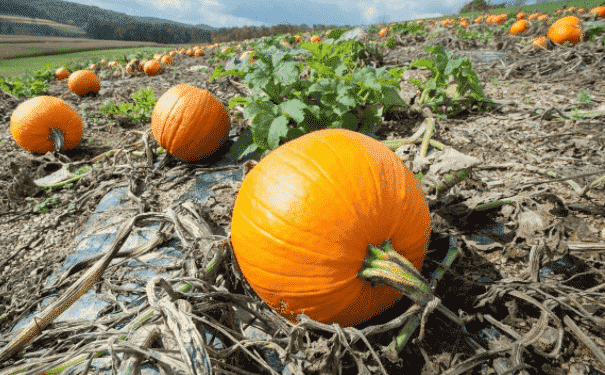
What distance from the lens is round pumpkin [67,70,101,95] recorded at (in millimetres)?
7352

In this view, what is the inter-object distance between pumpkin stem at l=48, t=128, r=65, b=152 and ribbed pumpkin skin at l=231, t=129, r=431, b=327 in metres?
4.05

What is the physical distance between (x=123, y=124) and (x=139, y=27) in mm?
70286

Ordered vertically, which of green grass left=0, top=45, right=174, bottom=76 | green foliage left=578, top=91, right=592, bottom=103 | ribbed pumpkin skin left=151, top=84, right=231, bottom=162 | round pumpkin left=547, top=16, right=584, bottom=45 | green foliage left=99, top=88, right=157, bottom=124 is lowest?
green grass left=0, top=45, right=174, bottom=76

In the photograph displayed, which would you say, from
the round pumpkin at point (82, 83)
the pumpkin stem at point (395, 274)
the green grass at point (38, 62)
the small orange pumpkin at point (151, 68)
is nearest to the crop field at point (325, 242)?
the pumpkin stem at point (395, 274)

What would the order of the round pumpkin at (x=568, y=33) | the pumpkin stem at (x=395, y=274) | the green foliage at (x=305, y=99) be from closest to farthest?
the pumpkin stem at (x=395, y=274)
the green foliage at (x=305, y=99)
the round pumpkin at (x=568, y=33)

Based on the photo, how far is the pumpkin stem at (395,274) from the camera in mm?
1286

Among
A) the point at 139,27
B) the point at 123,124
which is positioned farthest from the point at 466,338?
the point at 139,27

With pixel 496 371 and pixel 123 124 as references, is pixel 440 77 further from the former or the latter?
pixel 123 124

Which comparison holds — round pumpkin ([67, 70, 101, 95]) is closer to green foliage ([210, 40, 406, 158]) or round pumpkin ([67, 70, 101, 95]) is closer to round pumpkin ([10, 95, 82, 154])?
round pumpkin ([10, 95, 82, 154])

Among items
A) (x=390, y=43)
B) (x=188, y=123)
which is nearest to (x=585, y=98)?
(x=188, y=123)

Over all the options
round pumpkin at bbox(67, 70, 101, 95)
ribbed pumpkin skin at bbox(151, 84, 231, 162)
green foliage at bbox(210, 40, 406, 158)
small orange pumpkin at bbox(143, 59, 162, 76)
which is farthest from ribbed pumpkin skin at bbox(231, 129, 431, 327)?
small orange pumpkin at bbox(143, 59, 162, 76)

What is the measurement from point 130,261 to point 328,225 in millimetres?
1655

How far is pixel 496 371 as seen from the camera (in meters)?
1.37

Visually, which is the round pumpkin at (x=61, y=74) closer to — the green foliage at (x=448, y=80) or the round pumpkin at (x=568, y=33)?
the green foliage at (x=448, y=80)
